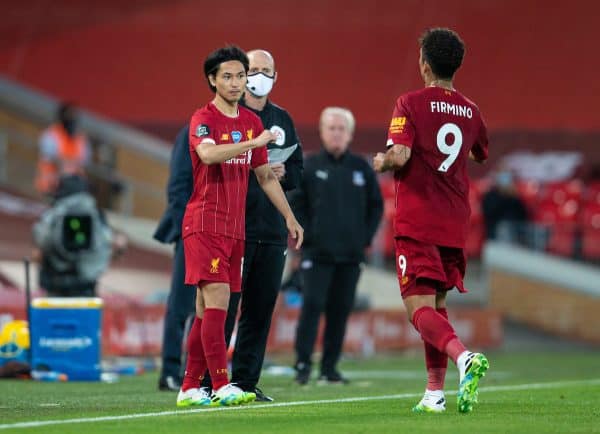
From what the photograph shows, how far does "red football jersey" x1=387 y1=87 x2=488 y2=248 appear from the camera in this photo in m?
8.16

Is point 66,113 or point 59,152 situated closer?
point 66,113

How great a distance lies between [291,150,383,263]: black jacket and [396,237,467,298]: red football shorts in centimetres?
415

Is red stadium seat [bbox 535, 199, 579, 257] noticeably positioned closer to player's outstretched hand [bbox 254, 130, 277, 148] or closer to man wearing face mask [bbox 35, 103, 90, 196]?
man wearing face mask [bbox 35, 103, 90, 196]

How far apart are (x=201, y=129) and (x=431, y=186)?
1298mm

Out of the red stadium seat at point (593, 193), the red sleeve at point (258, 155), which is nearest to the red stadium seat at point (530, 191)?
the red stadium seat at point (593, 193)

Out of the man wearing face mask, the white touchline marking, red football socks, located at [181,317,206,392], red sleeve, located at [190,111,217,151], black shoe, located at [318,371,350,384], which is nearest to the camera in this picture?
the white touchline marking

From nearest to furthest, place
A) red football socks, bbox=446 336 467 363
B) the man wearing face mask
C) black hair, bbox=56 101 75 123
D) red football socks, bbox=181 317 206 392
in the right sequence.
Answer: red football socks, bbox=446 336 467 363, red football socks, bbox=181 317 206 392, black hair, bbox=56 101 75 123, the man wearing face mask

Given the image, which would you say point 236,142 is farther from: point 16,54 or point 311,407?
point 16,54

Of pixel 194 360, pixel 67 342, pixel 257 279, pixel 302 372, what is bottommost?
pixel 302 372

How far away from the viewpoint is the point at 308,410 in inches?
331

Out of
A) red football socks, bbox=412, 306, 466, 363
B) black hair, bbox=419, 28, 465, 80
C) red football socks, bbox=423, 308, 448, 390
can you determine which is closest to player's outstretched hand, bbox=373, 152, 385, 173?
black hair, bbox=419, 28, 465, 80

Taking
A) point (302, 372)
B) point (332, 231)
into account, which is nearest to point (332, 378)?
point (302, 372)

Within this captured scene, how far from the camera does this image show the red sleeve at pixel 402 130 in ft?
26.6

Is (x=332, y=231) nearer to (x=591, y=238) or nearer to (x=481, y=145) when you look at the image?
(x=481, y=145)
